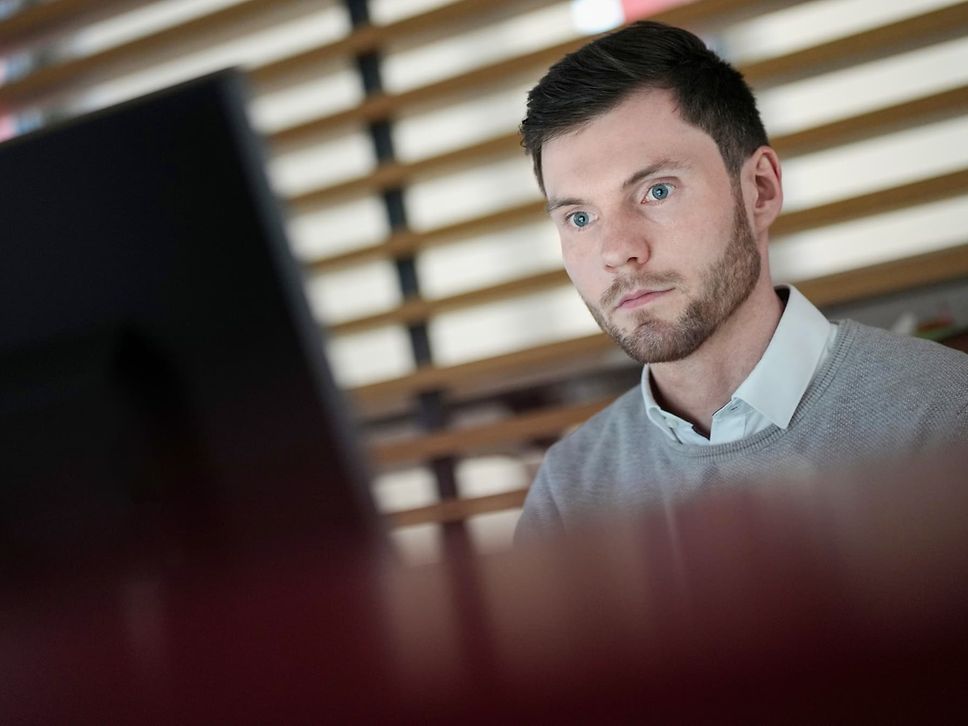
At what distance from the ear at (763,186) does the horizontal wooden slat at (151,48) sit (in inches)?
71.7

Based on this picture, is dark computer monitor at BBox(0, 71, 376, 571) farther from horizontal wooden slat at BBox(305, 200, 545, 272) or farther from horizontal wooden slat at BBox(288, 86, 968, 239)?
horizontal wooden slat at BBox(305, 200, 545, 272)

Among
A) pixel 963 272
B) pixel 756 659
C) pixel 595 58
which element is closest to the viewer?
pixel 756 659

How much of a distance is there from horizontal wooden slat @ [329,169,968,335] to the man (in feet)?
2.35

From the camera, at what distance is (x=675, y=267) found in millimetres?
1670

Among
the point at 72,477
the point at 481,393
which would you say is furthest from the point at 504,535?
the point at 481,393

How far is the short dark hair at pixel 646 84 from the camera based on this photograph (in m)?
1.70

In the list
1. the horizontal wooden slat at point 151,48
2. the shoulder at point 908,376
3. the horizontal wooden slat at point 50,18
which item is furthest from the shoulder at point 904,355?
the horizontal wooden slat at point 50,18

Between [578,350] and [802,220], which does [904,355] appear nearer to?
[802,220]

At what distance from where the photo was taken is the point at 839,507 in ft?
0.50

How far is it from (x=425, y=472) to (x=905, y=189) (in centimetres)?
156

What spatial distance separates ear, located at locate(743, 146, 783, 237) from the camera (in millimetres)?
1799

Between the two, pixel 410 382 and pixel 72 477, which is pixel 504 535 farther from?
pixel 410 382

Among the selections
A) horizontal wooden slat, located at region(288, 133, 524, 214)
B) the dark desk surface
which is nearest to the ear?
horizontal wooden slat, located at region(288, 133, 524, 214)

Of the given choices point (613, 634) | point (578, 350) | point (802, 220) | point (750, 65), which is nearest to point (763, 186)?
point (802, 220)
